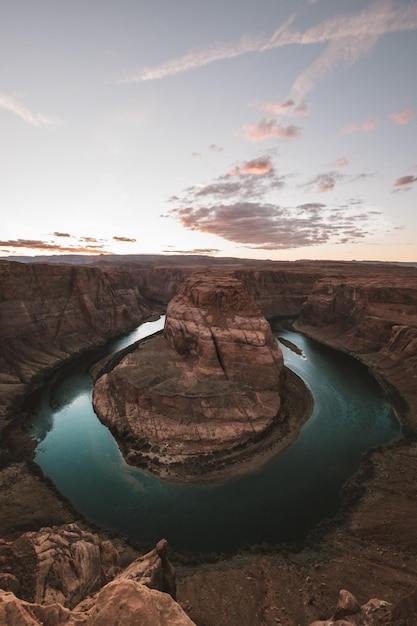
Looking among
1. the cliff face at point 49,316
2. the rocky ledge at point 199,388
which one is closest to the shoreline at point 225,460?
the rocky ledge at point 199,388

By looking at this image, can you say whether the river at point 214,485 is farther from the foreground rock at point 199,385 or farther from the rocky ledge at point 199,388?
the foreground rock at point 199,385

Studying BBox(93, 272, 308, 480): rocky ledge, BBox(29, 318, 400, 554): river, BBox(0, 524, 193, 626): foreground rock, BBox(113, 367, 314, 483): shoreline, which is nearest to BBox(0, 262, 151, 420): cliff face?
BBox(29, 318, 400, 554): river

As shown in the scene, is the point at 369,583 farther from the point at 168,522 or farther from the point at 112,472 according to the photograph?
the point at 112,472

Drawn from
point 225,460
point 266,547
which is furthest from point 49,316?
point 266,547

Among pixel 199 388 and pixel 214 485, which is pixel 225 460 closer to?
pixel 214 485

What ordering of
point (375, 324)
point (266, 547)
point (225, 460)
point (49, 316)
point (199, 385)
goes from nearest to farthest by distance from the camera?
point (266, 547), point (225, 460), point (199, 385), point (375, 324), point (49, 316)
